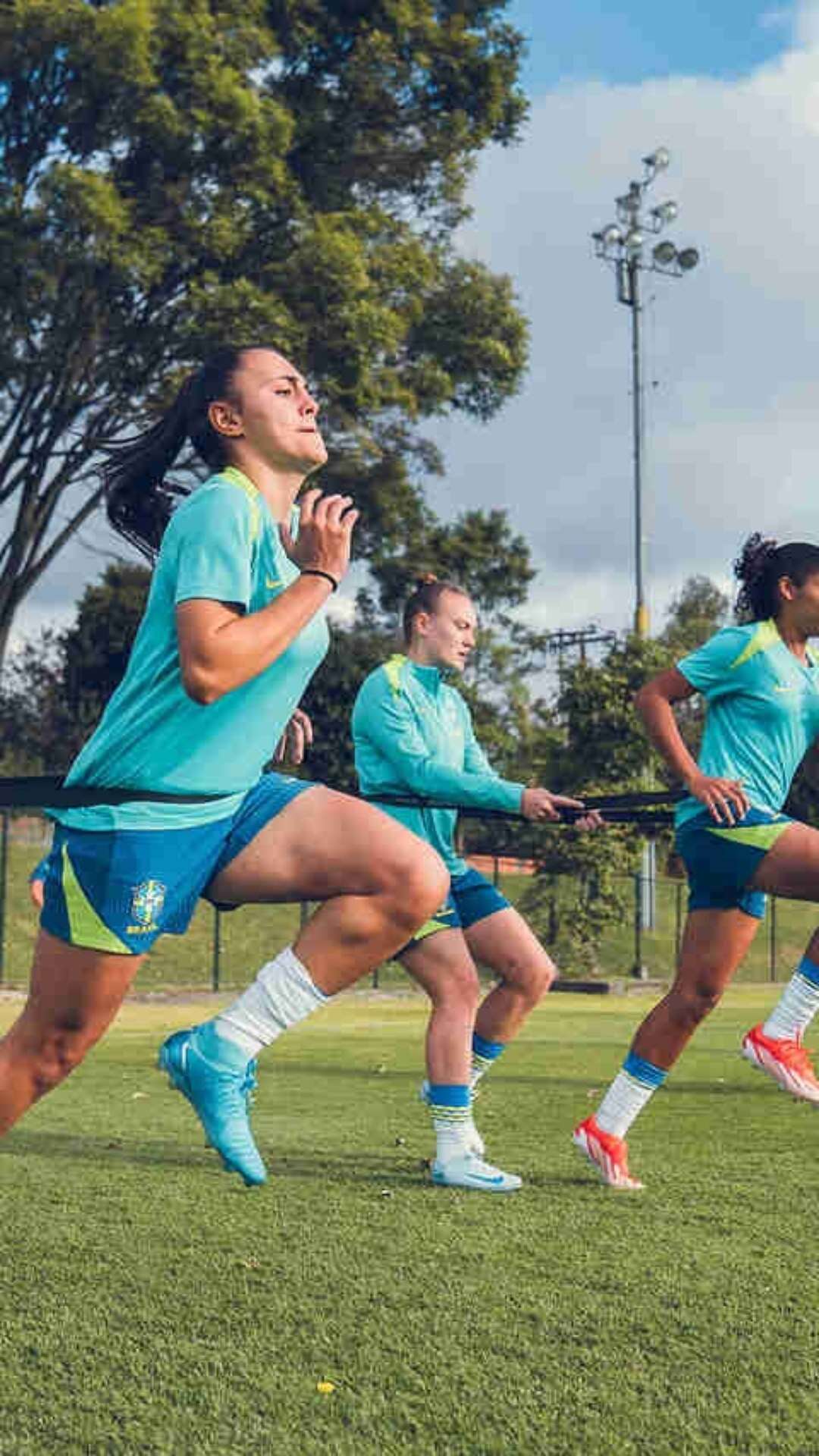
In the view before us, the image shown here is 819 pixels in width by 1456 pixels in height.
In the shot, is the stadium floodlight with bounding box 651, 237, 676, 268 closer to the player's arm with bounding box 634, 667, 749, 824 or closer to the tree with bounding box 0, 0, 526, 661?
the tree with bounding box 0, 0, 526, 661

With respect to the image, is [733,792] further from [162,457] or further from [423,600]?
[162,457]

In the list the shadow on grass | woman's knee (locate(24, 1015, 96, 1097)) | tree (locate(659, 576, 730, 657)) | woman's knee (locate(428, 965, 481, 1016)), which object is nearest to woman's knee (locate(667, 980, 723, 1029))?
woman's knee (locate(428, 965, 481, 1016))

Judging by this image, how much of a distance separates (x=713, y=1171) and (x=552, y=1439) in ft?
9.18

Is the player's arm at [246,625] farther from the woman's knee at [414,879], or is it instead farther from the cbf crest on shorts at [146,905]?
the woman's knee at [414,879]

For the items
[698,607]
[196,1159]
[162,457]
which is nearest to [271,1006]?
[162,457]

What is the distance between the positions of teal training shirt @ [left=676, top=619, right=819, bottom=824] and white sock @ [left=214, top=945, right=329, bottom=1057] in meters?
1.85

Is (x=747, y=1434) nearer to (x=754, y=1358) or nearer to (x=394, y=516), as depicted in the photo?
(x=754, y=1358)

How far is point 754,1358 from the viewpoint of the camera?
298 centimetres

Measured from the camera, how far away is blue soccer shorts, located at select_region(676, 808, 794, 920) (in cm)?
493

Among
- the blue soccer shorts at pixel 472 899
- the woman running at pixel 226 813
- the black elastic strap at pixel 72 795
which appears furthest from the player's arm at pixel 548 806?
the black elastic strap at pixel 72 795

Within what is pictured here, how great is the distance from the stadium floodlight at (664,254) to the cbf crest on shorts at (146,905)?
34.1 m

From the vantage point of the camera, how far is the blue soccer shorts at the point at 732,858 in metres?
4.93

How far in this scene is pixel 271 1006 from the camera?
363cm

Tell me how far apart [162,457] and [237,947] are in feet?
71.6
